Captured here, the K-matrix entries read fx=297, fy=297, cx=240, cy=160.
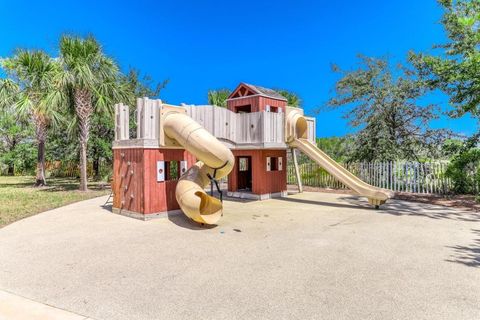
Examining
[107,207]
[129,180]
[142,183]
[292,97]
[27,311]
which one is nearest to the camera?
[27,311]

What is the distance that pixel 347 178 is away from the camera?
11.7 metres

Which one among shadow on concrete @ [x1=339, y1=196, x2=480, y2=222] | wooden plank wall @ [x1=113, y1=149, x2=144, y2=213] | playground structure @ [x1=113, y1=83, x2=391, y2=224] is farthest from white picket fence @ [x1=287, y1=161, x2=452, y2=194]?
wooden plank wall @ [x1=113, y1=149, x2=144, y2=213]

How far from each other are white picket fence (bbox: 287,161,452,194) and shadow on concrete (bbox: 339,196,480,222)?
295cm

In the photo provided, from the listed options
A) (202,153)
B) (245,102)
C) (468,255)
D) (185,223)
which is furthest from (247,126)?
(468,255)

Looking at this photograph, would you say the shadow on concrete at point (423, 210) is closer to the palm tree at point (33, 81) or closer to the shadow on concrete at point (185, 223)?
the shadow on concrete at point (185, 223)

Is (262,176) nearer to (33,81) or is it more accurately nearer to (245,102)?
(245,102)

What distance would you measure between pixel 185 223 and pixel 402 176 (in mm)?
12144

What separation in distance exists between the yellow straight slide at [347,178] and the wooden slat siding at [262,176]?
1.42 meters

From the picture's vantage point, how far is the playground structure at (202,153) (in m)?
8.28

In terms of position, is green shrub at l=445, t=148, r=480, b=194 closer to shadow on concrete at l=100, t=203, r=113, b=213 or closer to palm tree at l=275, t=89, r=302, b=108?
shadow on concrete at l=100, t=203, r=113, b=213

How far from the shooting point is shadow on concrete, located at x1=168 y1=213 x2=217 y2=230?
810cm

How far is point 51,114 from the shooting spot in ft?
52.9

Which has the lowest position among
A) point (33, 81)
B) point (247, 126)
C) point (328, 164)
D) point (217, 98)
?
point (328, 164)

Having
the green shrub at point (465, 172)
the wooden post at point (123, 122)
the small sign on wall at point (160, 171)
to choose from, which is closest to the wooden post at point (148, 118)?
the small sign on wall at point (160, 171)
